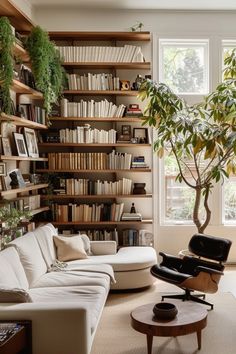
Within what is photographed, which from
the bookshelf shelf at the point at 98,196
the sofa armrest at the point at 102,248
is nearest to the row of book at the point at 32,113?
the bookshelf shelf at the point at 98,196

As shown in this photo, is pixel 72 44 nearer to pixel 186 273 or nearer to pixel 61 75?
pixel 61 75

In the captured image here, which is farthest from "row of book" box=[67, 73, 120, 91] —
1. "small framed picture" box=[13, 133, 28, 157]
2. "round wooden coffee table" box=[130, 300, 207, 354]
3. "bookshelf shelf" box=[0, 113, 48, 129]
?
"round wooden coffee table" box=[130, 300, 207, 354]

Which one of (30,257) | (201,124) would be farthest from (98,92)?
(30,257)

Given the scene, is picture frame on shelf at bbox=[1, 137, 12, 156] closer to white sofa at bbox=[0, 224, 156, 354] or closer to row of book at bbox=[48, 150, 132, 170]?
white sofa at bbox=[0, 224, 156, 354]

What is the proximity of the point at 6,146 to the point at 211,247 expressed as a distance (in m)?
2.50

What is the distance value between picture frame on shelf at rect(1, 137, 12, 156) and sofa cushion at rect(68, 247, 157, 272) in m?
1.38

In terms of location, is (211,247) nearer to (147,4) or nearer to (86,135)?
(86,135)

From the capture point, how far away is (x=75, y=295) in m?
3.25

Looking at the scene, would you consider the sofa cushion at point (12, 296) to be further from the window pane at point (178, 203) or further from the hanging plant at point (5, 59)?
the window pane at point (178, 203)

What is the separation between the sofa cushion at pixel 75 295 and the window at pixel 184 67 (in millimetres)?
3516

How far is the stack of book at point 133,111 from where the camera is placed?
Result: 5.51m

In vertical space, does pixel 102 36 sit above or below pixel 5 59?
above

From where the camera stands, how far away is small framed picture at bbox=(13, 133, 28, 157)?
4473 mm

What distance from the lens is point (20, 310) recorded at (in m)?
2.57
